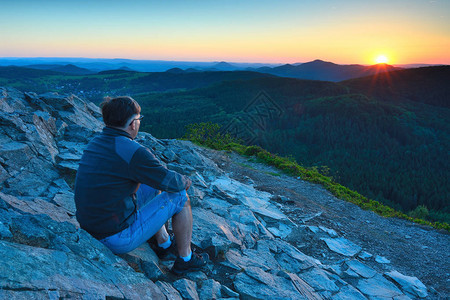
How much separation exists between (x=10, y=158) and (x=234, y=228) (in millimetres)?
5786

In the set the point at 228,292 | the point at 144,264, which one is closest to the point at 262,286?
the point at 228,292

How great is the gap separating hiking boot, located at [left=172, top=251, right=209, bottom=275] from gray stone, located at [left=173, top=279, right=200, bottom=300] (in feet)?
0.53

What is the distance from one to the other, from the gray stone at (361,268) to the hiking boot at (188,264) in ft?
16.1

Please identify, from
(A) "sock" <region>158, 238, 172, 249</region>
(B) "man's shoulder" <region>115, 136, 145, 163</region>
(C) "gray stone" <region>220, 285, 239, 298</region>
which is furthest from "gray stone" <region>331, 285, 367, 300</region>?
(B) "man's shoulder" <region>115, 136, 145, 163</region>

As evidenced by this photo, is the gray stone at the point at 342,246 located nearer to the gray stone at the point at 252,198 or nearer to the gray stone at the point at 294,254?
the gray stone at the point at 294,254

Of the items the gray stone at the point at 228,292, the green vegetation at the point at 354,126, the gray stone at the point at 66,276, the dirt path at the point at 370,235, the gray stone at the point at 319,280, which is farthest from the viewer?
the green vegetation at the point at 354,126

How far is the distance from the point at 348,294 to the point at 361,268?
5.85 feet

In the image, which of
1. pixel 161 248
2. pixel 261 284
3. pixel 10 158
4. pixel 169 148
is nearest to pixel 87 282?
pixel 161 248

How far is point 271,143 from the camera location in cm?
8138

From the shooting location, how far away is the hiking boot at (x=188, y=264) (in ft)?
13.3

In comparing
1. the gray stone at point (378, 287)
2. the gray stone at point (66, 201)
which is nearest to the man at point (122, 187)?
the gray stone at point (66, 201)

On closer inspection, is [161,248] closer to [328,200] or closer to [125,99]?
[125,99]

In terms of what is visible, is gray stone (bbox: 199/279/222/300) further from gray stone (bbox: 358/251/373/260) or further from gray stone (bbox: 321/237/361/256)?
gray stone (bbox: 358/251/373/260)

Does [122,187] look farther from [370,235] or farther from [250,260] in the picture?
[370,235]
